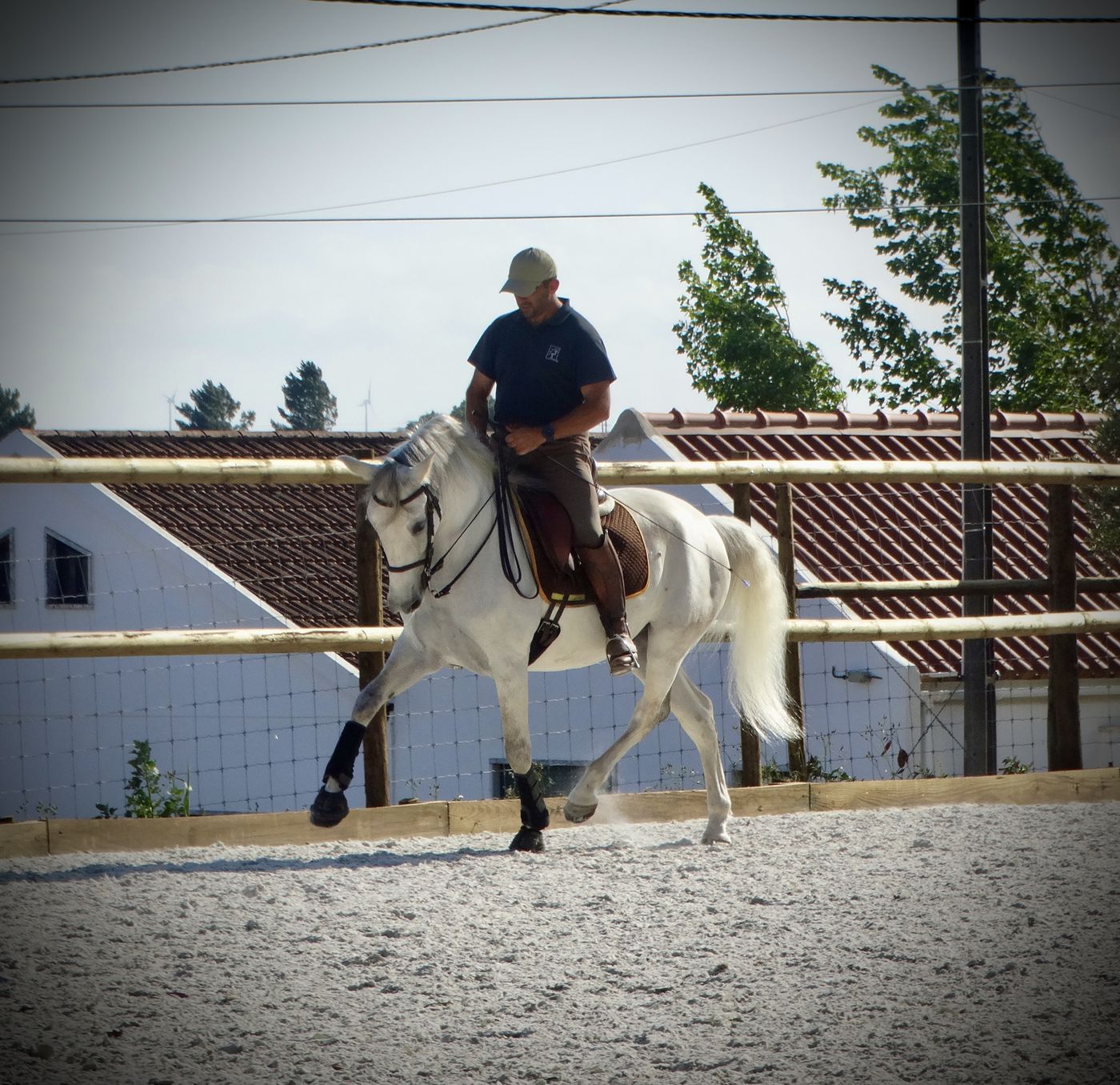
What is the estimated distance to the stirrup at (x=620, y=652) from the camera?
542 centimetres

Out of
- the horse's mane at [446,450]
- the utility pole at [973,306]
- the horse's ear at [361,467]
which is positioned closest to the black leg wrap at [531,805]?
the horse's mane at [446,450]

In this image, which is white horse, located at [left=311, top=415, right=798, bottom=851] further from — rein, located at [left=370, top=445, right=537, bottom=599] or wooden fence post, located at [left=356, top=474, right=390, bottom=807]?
wooden fence post, located at [left=356, top=474, right=390, bottom=807]

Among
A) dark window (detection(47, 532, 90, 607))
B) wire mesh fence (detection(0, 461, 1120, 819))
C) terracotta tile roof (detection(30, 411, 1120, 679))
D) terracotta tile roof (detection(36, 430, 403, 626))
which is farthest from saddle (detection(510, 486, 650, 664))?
dark window (detection(47, 532, 90, 607))

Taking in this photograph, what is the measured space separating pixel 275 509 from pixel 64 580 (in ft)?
14.1

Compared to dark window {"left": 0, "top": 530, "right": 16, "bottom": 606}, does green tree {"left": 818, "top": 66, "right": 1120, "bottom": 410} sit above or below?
above

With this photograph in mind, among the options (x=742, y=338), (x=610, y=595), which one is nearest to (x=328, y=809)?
(x=610, y=595)

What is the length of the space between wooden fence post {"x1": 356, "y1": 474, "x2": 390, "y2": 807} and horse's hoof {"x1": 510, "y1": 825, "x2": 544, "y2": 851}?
75cm

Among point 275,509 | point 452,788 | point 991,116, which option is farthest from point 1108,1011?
point 991,116

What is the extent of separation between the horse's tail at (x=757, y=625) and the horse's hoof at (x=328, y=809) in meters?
1.96

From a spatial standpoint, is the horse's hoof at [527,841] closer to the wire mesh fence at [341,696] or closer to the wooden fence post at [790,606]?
the wooden fence post at [790,606]

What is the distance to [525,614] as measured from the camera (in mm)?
5281

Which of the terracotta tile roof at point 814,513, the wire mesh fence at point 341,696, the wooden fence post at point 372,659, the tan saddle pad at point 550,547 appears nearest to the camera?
the tan saddle pad at point 550,547

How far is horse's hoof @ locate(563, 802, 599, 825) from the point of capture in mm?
5629

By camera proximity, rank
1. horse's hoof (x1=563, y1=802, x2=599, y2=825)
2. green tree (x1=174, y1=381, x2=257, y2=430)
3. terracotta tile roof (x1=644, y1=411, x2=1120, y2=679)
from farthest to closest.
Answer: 1. green tree (x1=174, y1=381, x2=257, y2=430)
2. terracotta tile roof (x1=644, y1=411, x2=1120, y2=679)
3. horse's hoof (x1=563, y1=802, x2=599, y2=825)
